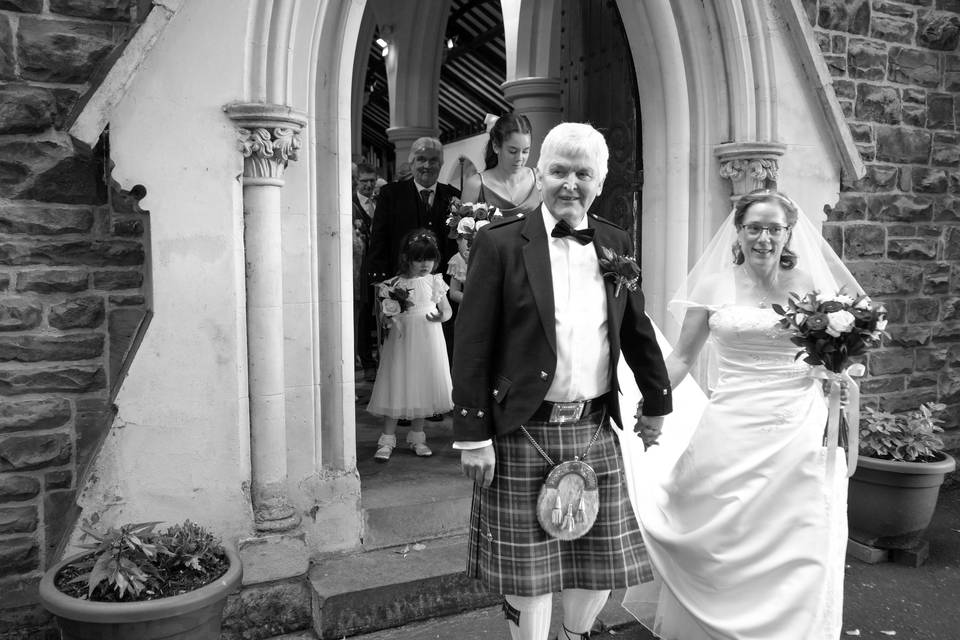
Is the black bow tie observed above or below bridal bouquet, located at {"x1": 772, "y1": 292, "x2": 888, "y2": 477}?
above

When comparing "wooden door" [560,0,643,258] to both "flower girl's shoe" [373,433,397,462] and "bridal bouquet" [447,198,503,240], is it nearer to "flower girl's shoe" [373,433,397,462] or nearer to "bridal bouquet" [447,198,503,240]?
"bridal bouquet" [447,198,503,240]

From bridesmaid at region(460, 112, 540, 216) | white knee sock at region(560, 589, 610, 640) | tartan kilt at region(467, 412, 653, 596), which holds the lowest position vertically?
white knee sock at region(560, 589, 610, 640)

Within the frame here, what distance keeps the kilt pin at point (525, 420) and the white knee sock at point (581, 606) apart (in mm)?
67

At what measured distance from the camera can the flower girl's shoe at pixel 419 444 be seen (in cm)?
478

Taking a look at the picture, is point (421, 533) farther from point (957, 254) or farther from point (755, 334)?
point (957, 254)

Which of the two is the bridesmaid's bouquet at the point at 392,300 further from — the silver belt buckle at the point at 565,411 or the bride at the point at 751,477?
the silver belt buckle at the point at 565,411

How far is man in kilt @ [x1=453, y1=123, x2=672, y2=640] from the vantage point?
91.0 inches

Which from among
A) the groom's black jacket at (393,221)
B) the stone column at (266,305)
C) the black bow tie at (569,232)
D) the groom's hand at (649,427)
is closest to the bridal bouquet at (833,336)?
the groom's hand at (649,427)

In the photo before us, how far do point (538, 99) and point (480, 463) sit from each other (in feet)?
15.3

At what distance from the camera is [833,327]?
2.71m

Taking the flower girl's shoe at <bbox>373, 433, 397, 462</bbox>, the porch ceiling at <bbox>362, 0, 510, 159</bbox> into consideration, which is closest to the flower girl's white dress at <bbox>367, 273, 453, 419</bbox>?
the flower girl's shoe at <bbox>373, 433, 397, 462</bbox>

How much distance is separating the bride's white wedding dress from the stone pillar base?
1.47 metres

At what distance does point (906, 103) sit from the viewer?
210 inches

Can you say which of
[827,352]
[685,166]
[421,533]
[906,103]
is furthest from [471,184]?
[906,103]
